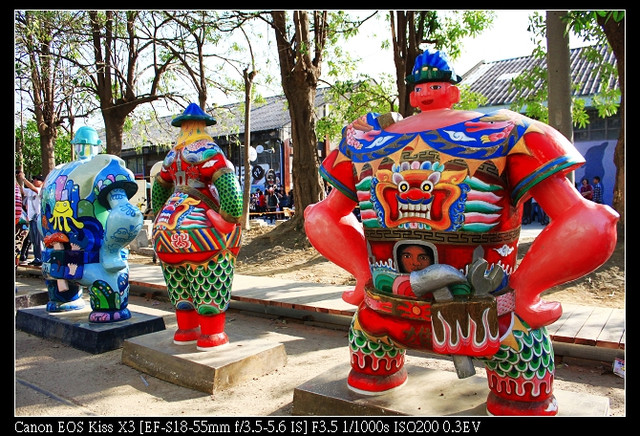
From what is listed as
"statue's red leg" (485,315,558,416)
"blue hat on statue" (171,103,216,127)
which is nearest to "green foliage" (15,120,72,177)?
"blue hat on statue" (171,103,216,127)

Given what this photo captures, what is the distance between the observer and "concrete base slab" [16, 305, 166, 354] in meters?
4.50

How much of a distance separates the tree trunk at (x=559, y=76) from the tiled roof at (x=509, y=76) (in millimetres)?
8732

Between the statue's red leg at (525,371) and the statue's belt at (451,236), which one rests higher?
the statue's belt at (451,236)

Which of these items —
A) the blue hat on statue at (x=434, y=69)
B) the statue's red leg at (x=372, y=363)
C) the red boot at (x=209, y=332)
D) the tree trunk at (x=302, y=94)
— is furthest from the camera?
Answer: the tree trunk at (x=302, y=94)

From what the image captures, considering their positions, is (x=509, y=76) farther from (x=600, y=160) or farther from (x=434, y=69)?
(x=434, y=69)

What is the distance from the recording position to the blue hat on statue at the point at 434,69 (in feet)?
8.23

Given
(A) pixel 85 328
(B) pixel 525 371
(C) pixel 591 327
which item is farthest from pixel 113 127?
(B) pixel 525 371

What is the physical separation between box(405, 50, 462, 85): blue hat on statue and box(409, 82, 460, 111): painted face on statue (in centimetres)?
2

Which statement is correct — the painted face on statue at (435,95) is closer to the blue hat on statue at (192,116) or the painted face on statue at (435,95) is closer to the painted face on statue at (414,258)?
the painted face on statue at (414,258)

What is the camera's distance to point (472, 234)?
2.28 m

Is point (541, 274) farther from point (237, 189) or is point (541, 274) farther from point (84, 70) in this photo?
point (84, 70)

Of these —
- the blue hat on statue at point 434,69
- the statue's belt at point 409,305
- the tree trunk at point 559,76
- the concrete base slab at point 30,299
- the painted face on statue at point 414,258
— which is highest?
the tree trunk at point 559,76

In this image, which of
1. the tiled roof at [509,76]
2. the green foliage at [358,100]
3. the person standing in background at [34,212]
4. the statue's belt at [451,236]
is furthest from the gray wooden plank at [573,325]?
the tiled roof at [509,76]
